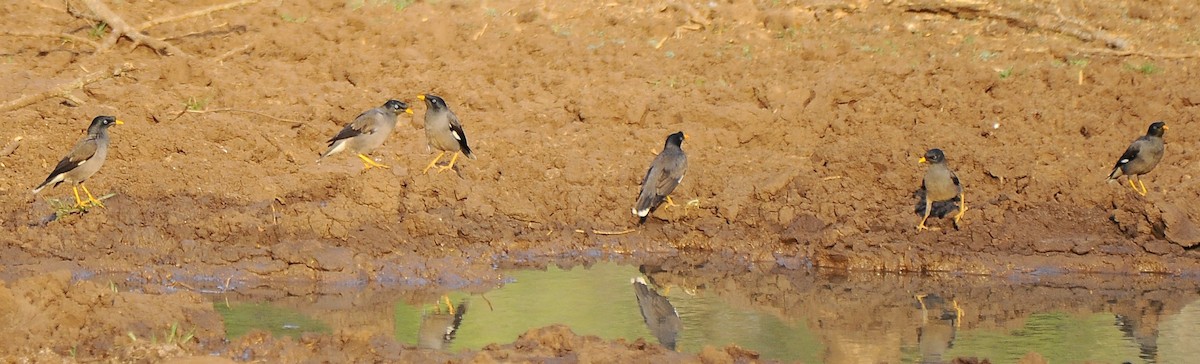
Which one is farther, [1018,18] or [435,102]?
[1018,18]

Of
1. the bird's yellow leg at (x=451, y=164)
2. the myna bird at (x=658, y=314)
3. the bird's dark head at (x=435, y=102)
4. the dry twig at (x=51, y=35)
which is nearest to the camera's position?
the myna bird at (x=658, y=314)

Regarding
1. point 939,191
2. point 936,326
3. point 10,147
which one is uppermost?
point 936,326

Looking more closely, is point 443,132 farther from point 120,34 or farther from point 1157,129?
point 1157,129

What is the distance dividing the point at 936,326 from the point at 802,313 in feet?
3.19

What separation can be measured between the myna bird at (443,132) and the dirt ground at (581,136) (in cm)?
27

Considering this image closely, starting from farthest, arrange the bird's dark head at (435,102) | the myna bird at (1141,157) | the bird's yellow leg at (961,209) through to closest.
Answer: the bird's dark head at (435,102)
the myna bird at (1141,157)
the bird's yellow leg at (961,209)

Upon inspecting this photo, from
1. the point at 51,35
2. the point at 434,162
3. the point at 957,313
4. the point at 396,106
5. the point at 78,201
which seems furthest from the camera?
the point at 51,35

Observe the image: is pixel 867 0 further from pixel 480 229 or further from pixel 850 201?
pixel 480 229

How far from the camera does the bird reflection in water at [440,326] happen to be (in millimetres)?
9578

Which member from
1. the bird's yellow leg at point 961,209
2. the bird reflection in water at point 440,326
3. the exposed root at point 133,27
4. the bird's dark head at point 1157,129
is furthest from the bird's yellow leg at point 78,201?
the bird's dark head at point 1157,129

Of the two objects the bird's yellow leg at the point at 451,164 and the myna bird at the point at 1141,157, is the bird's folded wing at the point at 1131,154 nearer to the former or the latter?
the myna bird at the point at 1141,157

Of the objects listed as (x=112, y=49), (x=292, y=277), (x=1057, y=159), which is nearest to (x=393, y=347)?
(x=292, y=277)

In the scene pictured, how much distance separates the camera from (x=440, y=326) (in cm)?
1016

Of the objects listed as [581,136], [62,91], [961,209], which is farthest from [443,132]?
[961,209]
